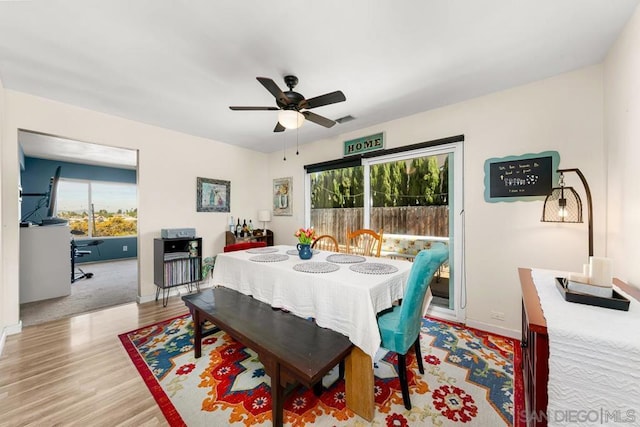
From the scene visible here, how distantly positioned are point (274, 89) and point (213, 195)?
9.32ft

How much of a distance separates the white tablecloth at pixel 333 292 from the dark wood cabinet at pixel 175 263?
1705mm

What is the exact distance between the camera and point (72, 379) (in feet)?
5.96

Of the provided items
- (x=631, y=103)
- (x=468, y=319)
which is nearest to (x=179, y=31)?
(x=631, y=103)

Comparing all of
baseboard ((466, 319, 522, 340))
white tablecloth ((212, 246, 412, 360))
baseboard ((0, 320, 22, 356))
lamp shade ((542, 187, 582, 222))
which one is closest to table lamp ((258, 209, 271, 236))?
white tablecloth ((212, 246, 412, 360))

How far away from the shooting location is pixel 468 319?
8.83 feet

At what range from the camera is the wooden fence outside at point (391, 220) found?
3035mm

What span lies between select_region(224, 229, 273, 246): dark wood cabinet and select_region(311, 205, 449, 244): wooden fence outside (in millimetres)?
958

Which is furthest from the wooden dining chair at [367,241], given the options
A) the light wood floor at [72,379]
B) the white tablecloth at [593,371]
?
the light wood floor at [72,379]

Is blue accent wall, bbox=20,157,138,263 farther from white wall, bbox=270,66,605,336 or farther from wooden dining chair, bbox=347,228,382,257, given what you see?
white wall, bbox=270,66,605,336

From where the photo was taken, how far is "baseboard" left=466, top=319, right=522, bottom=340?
2.42 m

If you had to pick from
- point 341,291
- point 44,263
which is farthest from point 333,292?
point 44,263

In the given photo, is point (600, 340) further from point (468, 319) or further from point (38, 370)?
point (38, 370)

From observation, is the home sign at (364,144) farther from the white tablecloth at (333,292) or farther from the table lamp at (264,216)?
the table lamp at (264,216)

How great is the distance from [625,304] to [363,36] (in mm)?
2042
